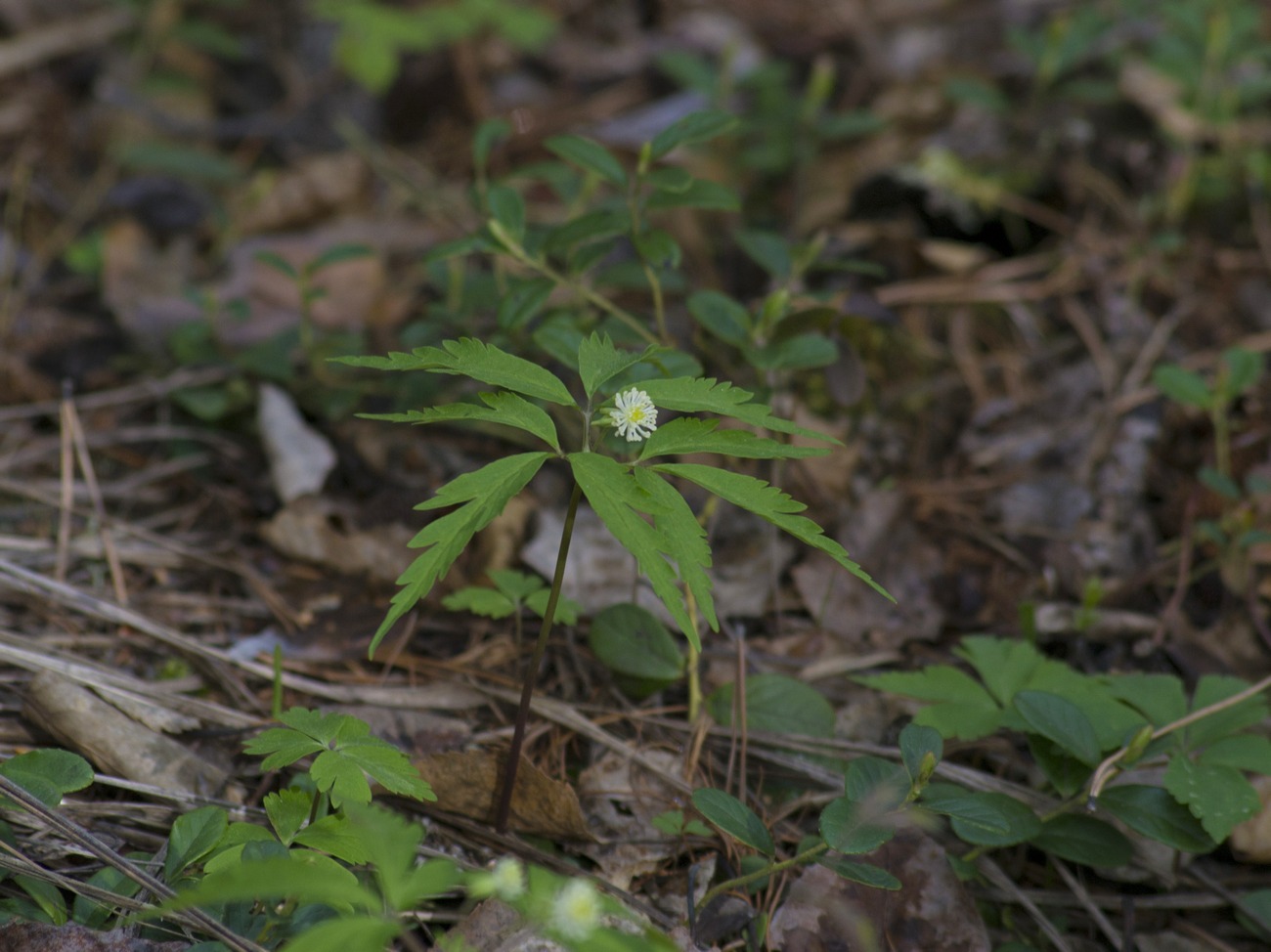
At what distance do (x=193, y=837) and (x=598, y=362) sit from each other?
37.7 inches

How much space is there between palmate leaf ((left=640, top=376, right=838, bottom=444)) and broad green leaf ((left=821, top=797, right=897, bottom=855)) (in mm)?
551

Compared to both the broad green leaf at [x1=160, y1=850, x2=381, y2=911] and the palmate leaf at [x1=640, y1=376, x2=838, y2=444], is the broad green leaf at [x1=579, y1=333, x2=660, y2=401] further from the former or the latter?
the broad green leaf at [x1=160, y1=850, x2=381, y2=911]

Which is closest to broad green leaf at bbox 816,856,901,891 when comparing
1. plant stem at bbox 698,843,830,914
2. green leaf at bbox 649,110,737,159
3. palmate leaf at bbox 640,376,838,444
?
plant stem at bbox 698,843,830,914

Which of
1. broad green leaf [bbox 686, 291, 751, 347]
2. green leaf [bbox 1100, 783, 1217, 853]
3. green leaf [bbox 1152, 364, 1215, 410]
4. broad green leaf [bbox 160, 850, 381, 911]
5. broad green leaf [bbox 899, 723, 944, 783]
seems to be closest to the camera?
broad green leaf [bbox 160, 850, 381, 911]

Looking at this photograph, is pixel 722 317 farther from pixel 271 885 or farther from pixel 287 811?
pixel 271 885

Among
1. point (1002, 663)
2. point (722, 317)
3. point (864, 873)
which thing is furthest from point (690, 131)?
point (864, 873)

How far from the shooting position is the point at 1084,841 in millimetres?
1765

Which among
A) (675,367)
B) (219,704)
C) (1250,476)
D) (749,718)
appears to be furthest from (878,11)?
(219,704)

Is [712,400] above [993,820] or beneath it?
above

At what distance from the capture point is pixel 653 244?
2143 millimetres

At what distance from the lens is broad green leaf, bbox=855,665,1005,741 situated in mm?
1848

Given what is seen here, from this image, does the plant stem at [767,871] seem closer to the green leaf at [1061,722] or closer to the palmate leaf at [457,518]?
the green leaf at [1061,722]

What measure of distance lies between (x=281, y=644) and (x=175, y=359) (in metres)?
1.17

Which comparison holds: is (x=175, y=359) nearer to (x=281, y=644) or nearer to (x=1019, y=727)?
(x=281, y=644)
